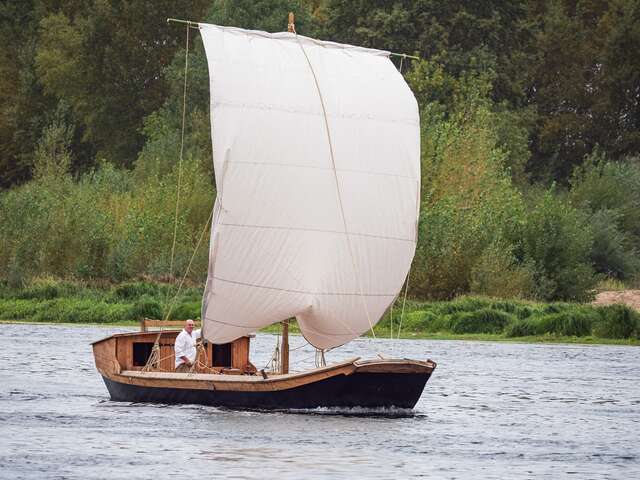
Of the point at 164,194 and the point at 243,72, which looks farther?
the point at 164,194

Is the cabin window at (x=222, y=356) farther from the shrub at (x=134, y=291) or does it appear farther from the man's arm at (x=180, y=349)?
the shrub at (x=134, y=291)

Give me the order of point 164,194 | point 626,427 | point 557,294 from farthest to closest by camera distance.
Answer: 1. point 164,194
2. point 557,294
3. point 626,427

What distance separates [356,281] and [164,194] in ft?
98.7

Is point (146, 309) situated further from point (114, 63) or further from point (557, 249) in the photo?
point (114, 63)

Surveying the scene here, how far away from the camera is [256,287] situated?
101ft

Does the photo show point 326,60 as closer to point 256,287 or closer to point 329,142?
point 329,142

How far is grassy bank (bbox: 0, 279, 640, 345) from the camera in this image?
4959 cm

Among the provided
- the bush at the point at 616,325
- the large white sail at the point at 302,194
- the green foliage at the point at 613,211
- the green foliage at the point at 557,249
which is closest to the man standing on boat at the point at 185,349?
the large white sail at the point at 302,194

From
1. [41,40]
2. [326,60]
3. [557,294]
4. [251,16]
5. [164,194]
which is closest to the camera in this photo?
[326,60]

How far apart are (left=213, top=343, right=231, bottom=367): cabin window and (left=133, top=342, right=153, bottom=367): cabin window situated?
1.26m

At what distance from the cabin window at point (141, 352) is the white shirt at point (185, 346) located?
4.41 ft

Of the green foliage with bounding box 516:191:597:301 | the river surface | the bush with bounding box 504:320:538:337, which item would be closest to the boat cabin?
→ the river surface

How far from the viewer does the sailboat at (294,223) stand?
30.5 meters

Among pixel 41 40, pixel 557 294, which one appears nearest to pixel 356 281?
pixel 557 294
